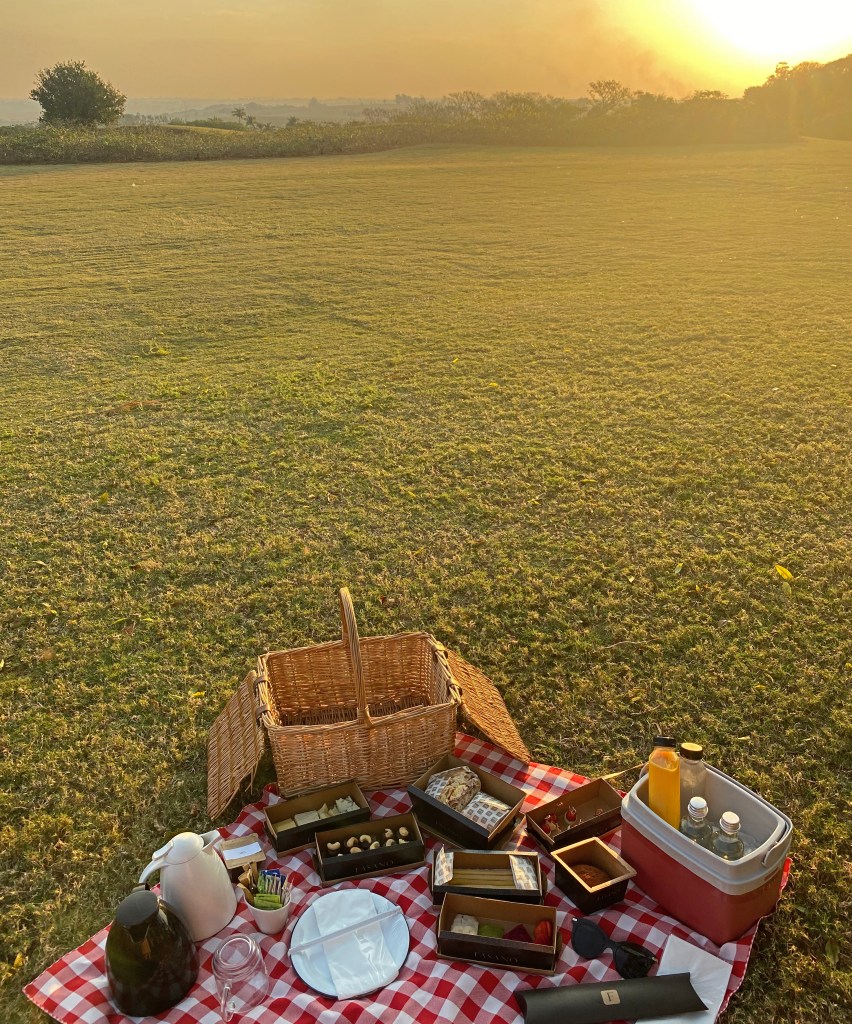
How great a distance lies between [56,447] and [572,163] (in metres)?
24.5

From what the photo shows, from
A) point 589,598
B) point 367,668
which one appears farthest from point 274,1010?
point 589,598

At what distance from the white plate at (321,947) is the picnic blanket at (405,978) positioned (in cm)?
→ 3

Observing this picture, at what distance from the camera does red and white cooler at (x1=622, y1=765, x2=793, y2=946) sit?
7.88ft

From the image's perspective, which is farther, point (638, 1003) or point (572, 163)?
point (572, 163)

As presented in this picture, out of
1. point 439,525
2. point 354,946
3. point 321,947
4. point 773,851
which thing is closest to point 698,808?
point 773,851

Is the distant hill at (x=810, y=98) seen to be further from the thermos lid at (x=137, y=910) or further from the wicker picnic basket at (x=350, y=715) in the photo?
the thermos lid at (x=137, y=910)

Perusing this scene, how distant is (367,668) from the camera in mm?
3613

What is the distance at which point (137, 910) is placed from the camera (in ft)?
7.18

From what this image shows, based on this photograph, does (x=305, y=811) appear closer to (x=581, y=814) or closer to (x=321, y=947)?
(x=321, y=947)

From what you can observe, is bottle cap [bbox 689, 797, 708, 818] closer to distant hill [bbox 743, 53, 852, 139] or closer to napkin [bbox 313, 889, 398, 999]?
napkin [bbox 313, 889, 398, 999]

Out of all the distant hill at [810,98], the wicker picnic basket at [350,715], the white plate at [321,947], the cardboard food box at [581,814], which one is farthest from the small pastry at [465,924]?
the distant hill at [810,98]

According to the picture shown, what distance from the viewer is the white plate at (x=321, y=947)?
240 cm

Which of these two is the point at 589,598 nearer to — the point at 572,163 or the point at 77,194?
the point at 77,194

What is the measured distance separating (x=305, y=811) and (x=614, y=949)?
4.10 ft
